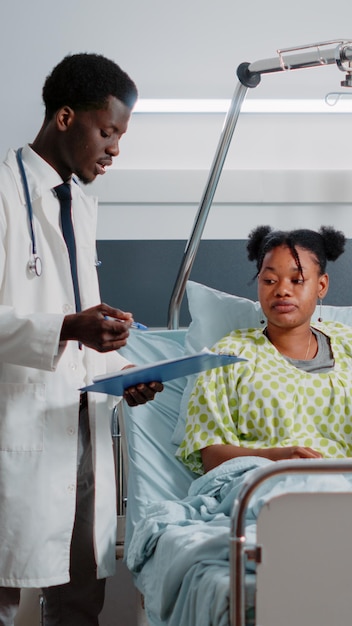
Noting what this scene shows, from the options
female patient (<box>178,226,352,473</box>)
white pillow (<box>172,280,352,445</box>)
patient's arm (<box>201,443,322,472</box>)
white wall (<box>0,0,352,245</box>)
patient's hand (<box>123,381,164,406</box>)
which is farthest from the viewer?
white wall (<box>0,0,352,245</box>)

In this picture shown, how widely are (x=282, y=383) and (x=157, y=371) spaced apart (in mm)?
666

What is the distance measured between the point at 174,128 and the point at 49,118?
1405mm

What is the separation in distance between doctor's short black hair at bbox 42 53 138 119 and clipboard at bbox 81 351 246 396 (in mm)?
674

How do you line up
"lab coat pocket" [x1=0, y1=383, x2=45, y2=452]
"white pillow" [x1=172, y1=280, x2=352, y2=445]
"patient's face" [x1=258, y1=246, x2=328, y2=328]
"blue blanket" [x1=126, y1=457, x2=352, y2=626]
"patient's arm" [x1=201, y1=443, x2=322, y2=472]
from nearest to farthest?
1. "blue blanket" [x1=126, y1=457, x2=352, y2=626]
2. "lab coat pocket" [x1=0, y1=383, x2=45, y2=452]
3. "patient's arm" [x1=201, y1=443, x2=322, y2=472]
4. "patient's face" [x1=258, y1=246, x2=328, y2=328]
5. "white pillow" [x1=172, y1=280, x2=352, y2=445]

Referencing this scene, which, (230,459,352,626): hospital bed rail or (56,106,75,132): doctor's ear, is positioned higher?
(56,106,75,132): doctor's ear

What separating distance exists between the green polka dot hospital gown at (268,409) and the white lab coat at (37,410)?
43 centimetres

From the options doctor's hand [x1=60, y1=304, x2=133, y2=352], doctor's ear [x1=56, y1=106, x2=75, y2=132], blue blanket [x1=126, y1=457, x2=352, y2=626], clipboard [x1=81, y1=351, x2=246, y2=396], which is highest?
doctor's ear [x1=56, y1=106, x2=75, y2=132]

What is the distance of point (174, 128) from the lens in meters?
3.61

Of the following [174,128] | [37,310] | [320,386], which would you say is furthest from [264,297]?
[174,128]

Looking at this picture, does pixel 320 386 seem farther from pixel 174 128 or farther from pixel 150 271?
pixel 174 128

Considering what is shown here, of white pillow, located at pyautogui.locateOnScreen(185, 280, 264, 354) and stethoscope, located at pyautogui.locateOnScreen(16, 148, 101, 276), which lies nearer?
stethoscope, located at pyautogui.locateOnScreen(16, 148, 101, 276)

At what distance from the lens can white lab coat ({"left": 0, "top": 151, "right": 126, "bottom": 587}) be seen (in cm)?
203

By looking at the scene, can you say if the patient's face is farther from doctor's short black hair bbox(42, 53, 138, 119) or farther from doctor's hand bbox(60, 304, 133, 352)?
doctor's hand bbox(60, 304, 133, 352)

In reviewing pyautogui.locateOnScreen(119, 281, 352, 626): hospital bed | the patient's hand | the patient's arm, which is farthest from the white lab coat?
the patient's arm
